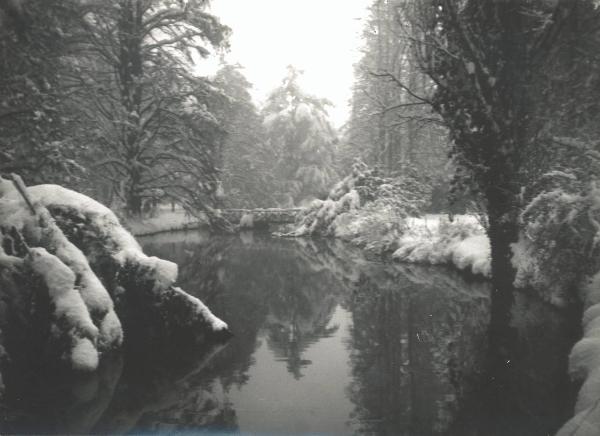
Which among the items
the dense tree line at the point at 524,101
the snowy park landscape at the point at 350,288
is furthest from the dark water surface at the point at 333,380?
the dense tree line at the point at 524,101

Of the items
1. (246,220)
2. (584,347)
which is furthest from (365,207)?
(584,347)

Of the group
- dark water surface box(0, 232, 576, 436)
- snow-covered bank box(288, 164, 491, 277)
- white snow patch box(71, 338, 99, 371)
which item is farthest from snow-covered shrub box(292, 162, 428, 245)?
white snow patch box(71, 338, 99, 371)

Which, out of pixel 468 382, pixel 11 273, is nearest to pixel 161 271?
pixel 11 273

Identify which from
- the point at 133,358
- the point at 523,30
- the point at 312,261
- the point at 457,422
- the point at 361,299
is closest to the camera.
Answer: the point at 457,422

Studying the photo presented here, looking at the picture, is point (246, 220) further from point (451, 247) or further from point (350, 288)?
point (350, 288)

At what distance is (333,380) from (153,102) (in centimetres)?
1366

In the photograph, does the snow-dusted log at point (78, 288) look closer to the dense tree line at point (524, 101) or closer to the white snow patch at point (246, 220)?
the dense tree line at point (524, 101)

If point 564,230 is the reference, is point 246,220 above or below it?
above

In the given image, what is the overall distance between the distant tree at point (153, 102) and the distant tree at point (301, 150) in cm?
2589

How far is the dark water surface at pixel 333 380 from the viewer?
4.45 m

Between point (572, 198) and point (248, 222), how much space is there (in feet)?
93.0

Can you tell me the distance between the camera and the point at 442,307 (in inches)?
348

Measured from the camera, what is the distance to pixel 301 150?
43.5 meters

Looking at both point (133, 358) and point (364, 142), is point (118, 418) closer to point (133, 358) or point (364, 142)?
point (133, 358)
